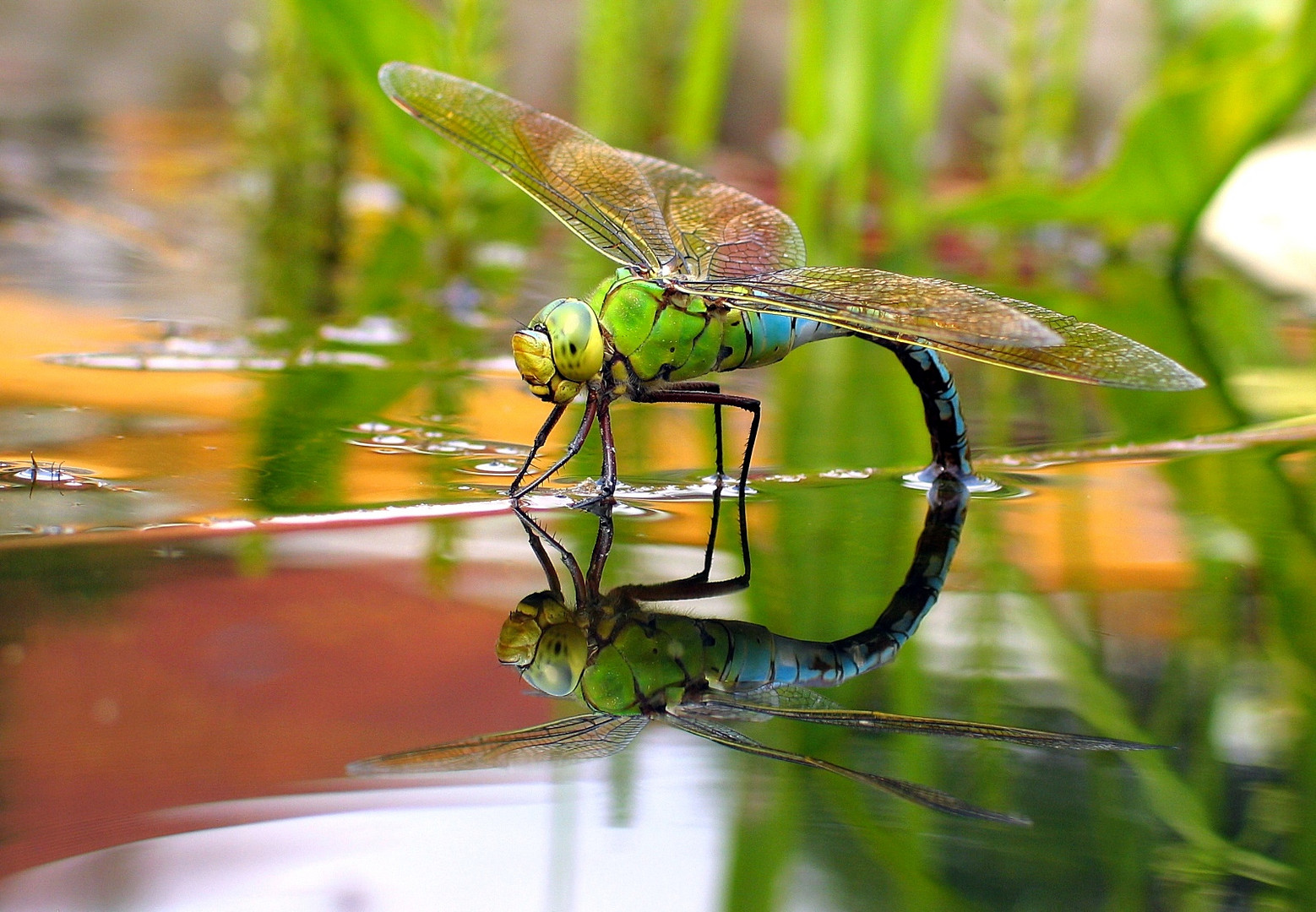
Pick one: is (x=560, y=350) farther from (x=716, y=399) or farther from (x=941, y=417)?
(x=941, y=417)

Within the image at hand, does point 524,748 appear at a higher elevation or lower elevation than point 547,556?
lower

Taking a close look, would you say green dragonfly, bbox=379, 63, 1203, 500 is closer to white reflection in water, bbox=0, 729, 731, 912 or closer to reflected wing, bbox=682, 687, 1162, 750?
reflected wing, bbox=682, 687, 1162, 750

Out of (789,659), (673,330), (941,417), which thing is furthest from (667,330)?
(789,659)

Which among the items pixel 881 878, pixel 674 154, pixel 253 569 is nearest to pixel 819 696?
pixel 881 878

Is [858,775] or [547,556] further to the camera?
[547,556]

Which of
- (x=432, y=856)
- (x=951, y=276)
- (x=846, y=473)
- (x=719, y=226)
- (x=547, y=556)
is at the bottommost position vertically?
(x=432, y=856)

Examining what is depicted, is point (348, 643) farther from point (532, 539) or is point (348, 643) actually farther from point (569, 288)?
point (569, 288)

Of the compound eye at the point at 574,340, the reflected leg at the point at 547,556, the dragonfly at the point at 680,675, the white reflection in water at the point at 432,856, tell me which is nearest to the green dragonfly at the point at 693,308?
the compound eye at the point at 574,340
